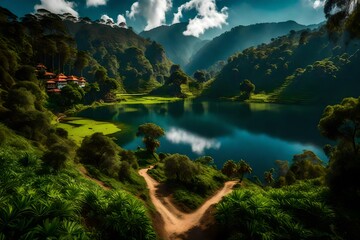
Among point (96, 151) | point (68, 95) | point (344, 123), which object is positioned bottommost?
point (96, 151)

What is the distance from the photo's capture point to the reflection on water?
7746 cm

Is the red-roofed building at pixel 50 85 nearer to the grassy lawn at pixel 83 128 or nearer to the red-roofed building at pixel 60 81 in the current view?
the red-roofed building at pixel 60 81

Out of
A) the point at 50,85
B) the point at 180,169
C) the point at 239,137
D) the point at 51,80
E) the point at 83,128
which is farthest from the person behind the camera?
the point at 51,80

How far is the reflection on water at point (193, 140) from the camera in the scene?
77463 mm

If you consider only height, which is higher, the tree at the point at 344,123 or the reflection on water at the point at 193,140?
the tree at the point at 344,123

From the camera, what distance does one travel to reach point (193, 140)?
85625mm

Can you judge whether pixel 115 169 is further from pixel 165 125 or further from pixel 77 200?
pixel 165 125

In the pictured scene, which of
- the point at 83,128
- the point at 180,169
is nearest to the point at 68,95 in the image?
the point at 83,128

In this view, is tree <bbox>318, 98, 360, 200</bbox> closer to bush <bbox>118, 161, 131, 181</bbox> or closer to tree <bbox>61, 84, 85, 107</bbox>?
bush <bbox>118, 161, 131, 181</bbox>

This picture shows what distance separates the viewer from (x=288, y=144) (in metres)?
81.6

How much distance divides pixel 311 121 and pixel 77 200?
397 feet

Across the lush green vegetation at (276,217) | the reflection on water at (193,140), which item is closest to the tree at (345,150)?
the lush green vegetation at (276,217)

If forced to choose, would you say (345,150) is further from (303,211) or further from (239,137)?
(239,137)

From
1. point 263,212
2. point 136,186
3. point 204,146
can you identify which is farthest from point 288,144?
point 263,212
